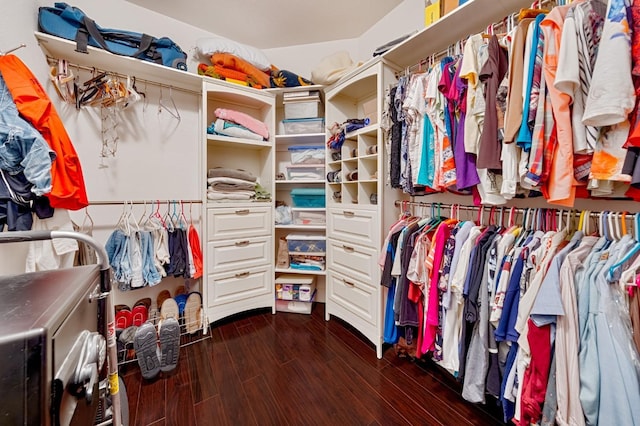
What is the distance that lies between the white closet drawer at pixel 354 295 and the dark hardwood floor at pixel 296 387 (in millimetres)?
237

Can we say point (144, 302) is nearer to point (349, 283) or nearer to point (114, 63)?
point (349, 283)

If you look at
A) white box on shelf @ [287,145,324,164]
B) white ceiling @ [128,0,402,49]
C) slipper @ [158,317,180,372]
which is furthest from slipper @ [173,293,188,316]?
white ceiling @ [128,0,402,49]

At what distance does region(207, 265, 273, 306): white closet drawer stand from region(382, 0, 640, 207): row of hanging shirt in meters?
1.59

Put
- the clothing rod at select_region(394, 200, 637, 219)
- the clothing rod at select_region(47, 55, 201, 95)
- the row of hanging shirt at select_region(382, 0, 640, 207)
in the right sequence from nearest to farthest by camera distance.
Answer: the row of hanging shirt at select_region(382, 0, 640, 207) → the clothing rod at select_region(394, 200, 637, 219) → the clothing rod at select_region(47, 55, 201, 95)

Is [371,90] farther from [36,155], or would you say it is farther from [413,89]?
[36,155]

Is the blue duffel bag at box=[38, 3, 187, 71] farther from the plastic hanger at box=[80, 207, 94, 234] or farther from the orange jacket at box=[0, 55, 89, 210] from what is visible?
the plastic hanger at box=[80, 207, 94, 234]

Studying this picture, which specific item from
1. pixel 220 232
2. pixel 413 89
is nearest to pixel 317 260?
pixel 220 232

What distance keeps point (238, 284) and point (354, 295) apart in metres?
0.95

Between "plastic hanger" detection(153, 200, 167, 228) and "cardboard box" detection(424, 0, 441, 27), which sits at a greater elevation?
"cardboard box" detection(424, 0, 441, 27)

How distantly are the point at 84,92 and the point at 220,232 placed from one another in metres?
1.27

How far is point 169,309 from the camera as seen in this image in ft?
6.17

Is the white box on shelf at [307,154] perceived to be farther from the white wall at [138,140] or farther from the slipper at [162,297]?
the slipper at [162,297]

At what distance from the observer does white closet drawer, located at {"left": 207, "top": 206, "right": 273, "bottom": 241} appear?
198cm

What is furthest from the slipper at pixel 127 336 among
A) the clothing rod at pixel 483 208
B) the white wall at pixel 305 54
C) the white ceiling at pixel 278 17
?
the white wall at pixel 305 54
